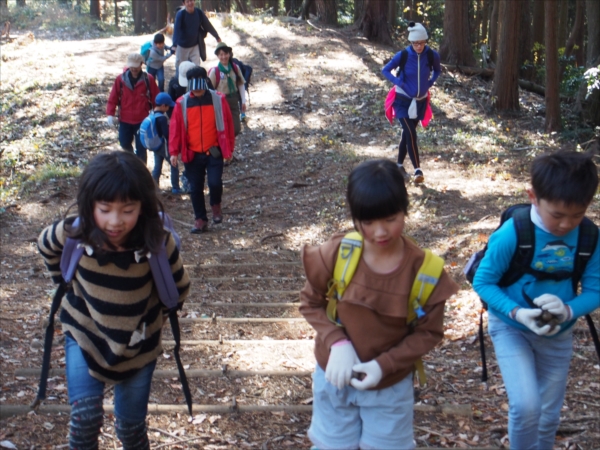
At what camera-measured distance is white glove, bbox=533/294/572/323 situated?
117 inches

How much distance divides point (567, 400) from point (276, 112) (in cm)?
1270

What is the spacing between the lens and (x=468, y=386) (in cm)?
495

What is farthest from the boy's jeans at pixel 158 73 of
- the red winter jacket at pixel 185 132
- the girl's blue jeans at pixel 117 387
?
the girl's blue jeans at pixel 117 387

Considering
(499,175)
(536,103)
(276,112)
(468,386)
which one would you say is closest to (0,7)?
(276,112)

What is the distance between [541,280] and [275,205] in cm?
842

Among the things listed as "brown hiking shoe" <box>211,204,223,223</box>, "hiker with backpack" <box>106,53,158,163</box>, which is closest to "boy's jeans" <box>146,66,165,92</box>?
"hiker with backpack" <box>106,53,158,163</box>

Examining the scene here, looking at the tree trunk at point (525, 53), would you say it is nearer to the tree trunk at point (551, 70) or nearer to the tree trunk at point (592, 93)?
the tree trunk at point (592, 93)

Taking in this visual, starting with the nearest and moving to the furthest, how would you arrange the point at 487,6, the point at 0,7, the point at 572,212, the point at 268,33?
the point at 572,212 < the point at 268,33 < the point at 487,6 < the point at 0,7

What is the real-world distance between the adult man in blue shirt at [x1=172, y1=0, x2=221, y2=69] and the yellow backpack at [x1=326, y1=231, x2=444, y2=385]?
11866 mm

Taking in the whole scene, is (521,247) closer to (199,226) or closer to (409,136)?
(199,226)

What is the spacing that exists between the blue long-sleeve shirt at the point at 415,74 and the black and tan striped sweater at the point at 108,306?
732 centimetres

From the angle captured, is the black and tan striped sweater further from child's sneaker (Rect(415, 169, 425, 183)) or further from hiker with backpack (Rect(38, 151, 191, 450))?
child's sneaker (Rect(415, 169, 425, 183))

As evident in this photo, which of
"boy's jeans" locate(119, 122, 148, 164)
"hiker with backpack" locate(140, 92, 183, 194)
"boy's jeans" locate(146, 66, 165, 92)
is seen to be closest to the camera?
"hiker with backpack" locate(140, 92, 183, 194)

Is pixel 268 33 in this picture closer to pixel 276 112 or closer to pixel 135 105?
pixel 276 112
